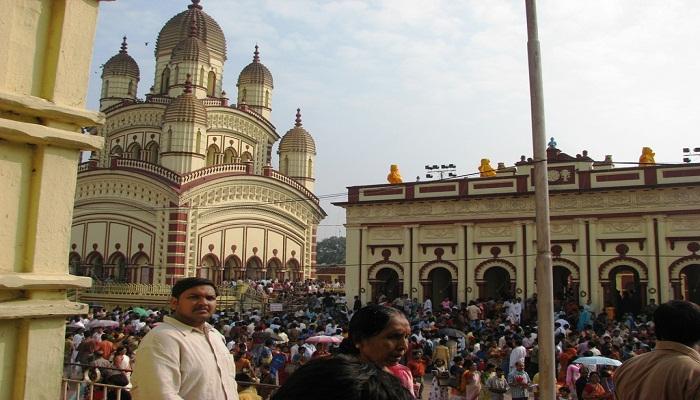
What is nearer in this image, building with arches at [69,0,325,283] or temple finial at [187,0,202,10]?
building with arches at [69,0,325,283]

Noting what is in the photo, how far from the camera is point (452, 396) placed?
10.1m

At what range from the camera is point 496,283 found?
26.7 metres

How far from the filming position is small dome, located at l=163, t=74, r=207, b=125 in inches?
1369

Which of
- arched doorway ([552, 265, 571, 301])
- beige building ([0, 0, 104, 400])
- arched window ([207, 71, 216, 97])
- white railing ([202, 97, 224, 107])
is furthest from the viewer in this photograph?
arched window ([207, 71, 216, 97])

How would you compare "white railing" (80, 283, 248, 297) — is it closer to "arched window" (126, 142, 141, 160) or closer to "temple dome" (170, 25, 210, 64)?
"arched window" (126, 142, 141, 160)

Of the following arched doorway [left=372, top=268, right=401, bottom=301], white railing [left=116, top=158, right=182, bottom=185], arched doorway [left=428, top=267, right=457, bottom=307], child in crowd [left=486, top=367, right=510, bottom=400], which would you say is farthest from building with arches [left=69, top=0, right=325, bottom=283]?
child in crowd [left=486, top=367, right=510, bottom=400]

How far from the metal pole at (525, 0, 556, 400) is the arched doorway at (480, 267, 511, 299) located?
18871mm

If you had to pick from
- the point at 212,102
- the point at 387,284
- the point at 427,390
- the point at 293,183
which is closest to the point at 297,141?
the point at 293,183

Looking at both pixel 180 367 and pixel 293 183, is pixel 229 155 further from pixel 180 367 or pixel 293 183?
pixel 180 367

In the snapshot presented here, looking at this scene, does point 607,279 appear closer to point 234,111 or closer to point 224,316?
point 224,316

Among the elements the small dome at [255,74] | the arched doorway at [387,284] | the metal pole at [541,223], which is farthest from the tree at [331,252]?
the metal pole at [541,223]

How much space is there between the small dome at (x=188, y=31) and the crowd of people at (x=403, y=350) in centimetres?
2326

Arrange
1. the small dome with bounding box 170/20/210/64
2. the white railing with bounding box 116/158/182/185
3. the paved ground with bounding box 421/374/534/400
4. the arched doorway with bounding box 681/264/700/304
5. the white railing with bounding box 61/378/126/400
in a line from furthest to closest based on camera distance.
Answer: the small dome with bounding box 170/20/210/64
the white railing with bounding box 116/158/182/185
the arched doorway with bounding box 681/264/700/304
the paved ground with bounding box 421/374/534/400
the white railing with bounding box 61/378/126/400

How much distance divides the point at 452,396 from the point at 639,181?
16080 mm
